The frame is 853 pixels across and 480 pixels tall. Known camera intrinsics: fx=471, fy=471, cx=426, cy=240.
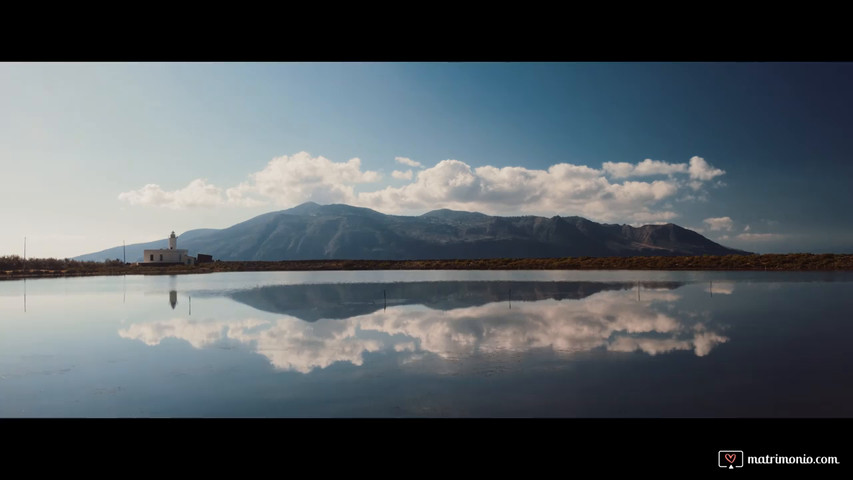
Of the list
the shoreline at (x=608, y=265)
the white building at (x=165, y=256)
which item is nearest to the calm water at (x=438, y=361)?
the shoreline at (x=608, y=265)

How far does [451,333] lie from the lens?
54.7ft

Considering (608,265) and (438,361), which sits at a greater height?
(608,265)

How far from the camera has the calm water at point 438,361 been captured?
9.29 m
